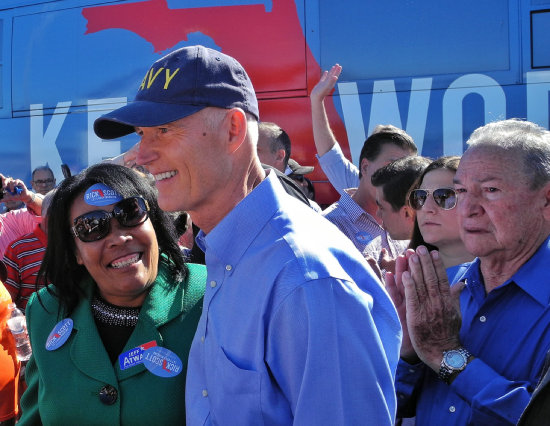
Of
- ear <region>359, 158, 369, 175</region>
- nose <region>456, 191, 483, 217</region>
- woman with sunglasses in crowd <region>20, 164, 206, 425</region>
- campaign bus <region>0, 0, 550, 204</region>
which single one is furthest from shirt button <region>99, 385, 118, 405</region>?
campaign bus <region>0, 0, 550, 204</region>

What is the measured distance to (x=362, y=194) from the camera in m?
3.72

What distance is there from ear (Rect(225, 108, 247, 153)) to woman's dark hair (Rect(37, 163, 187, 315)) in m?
0.87

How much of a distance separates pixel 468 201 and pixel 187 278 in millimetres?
1033

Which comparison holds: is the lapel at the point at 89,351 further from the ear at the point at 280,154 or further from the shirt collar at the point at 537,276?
the ear at the point at 280,154

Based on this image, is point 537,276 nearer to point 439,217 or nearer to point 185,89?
point 439,217

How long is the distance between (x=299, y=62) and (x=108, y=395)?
3.83 meters

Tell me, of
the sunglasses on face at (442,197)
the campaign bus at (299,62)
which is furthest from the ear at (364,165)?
the sunglasses on face at (442,197)

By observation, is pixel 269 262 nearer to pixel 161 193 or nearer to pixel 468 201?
pixel 161 193

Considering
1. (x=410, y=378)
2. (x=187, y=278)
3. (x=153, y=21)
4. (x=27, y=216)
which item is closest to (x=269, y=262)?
(x=410, y=378)

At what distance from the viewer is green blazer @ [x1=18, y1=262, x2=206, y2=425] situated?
1876 mm

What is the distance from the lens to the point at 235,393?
1269 millimetres

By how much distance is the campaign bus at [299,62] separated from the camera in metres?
4.72

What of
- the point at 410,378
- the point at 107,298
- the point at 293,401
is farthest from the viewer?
the point at 107,298

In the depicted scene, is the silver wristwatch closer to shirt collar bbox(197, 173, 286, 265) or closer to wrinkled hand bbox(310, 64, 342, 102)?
shirt collar bbox(197, 173, 286, 265)
